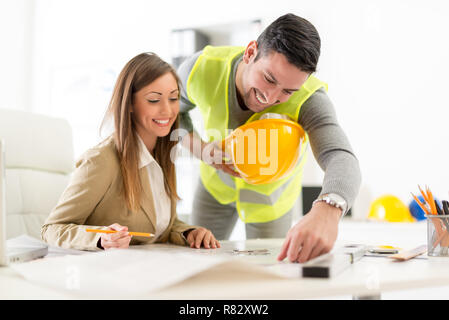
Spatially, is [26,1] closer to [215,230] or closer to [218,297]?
[215,230]

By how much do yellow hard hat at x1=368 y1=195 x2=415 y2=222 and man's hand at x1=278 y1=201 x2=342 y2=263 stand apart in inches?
72.0

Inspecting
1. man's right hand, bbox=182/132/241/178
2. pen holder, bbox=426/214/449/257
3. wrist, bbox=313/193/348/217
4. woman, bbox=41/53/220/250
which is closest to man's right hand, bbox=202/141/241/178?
man's right hand, bbox=182/132/241/178

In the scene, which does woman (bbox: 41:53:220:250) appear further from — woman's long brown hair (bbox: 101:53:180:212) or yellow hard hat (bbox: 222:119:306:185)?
yellow hard hat (bbox: 222:119:306:185)

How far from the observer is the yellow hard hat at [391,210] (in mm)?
2434

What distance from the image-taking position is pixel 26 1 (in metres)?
3.93

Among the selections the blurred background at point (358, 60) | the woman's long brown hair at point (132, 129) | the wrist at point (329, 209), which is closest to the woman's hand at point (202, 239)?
the woman's long brown hair at point (132, 129)

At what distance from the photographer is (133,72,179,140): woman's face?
1.12 metres

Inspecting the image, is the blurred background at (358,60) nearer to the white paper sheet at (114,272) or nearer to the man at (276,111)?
the man at (276,111)

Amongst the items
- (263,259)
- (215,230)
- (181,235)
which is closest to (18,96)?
(215,230)

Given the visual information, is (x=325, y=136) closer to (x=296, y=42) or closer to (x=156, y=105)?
(x=296, y=42)

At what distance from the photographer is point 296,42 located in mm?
979

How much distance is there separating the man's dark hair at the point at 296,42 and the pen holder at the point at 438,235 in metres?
0.41
